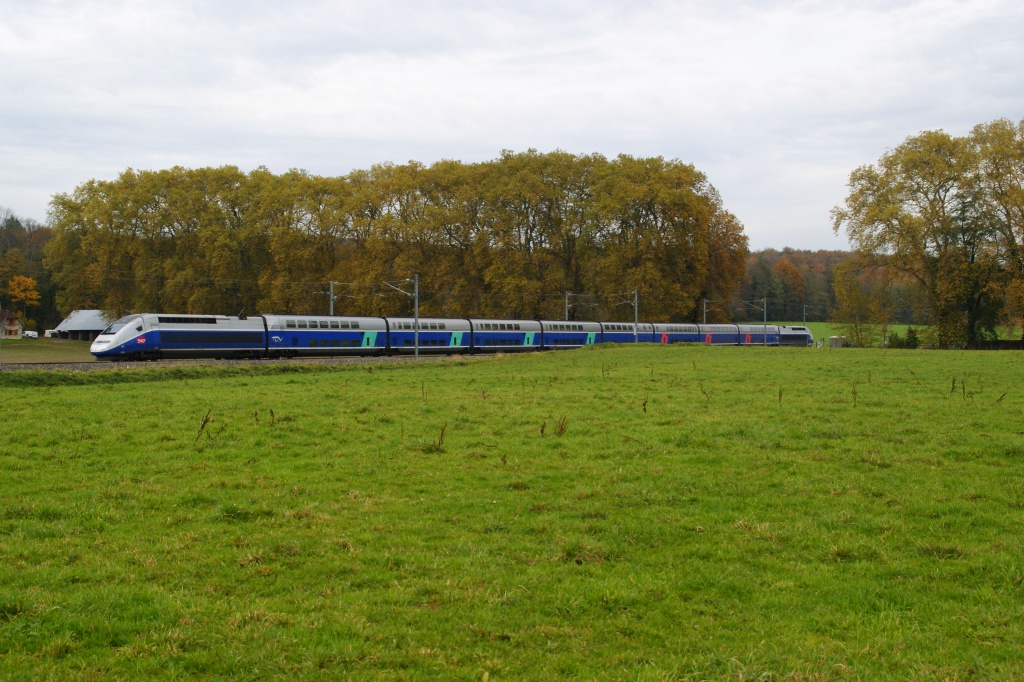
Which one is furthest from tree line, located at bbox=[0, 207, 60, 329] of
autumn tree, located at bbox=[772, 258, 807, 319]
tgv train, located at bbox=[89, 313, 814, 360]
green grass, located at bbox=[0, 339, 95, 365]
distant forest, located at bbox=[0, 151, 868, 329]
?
autumn tree, located at bbox=[772, 258, 807, 319]

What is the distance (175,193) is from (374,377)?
60375mm

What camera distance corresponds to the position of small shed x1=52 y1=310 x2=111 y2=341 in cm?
10738

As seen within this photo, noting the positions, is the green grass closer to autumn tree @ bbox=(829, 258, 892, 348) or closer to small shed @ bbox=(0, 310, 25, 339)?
small shed @ bbox=(0, 310, 25, 339)

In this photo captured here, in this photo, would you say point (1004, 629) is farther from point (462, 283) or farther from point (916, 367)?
point (462, 283)

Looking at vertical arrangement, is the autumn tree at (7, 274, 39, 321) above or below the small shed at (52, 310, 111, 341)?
above

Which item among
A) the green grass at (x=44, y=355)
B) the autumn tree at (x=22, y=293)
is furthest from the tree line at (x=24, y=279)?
the green grass at (x=44, y=355)

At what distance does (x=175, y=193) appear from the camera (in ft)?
261

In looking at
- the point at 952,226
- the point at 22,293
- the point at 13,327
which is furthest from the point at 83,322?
Answer: the point at 952,226

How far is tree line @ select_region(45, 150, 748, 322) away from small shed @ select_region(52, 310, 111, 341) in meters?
28.5

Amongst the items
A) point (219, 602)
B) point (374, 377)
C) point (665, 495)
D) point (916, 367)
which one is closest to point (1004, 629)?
point (665, 495)

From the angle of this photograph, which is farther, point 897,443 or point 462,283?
point 462,283

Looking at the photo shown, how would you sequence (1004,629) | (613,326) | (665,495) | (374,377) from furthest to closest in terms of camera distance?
(613,326) → (374,377) → (665,495) → (1004,629)

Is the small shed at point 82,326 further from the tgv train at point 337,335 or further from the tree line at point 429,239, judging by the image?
the tgv train at point 337,335

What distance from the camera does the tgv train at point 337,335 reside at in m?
44.7
